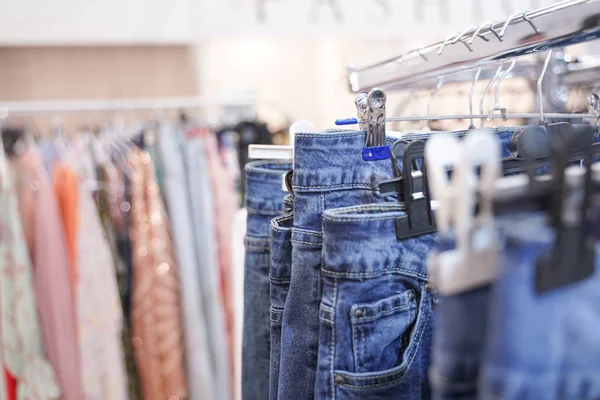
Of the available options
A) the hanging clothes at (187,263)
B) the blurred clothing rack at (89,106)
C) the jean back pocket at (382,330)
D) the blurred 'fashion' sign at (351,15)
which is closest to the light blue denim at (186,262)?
the hanging clothes at (187,263)

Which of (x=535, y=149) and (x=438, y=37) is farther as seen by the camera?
(x=438, y=37)

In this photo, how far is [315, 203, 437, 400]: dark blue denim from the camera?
0.41 meters

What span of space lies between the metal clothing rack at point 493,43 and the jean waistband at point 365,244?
178 millimetres

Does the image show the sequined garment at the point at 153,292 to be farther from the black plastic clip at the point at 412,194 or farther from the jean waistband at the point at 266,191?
the black plastic clip at the point at 412,194

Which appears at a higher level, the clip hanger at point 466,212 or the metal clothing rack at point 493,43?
the metal clothing rack at point 493,43

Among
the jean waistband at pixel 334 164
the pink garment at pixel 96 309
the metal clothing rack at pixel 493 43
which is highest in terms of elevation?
the metal clothing rack at pixel 493 43

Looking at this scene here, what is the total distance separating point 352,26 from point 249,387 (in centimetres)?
110

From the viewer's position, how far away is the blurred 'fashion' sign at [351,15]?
1.40 m

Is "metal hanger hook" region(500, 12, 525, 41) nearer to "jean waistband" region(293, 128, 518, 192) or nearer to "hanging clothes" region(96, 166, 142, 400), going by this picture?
"jean waistband" region(293, 128, 518, 192)

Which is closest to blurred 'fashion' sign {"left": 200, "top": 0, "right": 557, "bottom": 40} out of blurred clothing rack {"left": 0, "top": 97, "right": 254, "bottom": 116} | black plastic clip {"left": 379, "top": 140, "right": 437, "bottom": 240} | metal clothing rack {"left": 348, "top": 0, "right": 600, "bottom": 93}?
blurred clothing rack {"left": 0, "top": 97, "right": 254, "bottom": 116}

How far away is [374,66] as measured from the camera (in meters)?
0.67

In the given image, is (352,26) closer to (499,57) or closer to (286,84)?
(499,57)

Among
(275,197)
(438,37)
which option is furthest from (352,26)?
(275,197)

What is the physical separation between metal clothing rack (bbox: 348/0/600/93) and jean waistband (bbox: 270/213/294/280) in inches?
9.2
